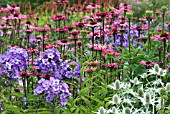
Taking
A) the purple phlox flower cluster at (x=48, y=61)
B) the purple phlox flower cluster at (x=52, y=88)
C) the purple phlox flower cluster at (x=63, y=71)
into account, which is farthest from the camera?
the purple phlox flower cluster at (x=63, y=71)

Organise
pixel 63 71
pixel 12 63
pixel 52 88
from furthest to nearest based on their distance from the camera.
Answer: pixel 63 71
pixel 12 63
pixel 52 88

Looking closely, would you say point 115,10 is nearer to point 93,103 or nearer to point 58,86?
point 93,103

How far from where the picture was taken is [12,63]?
347 centimetres

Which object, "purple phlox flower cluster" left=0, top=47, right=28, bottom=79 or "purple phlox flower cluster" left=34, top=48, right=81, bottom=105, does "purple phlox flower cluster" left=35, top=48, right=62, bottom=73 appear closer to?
"purple phlox flower cluster" left=34, top=48, right=81, bottom=105

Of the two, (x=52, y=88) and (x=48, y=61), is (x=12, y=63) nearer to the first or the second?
(x=48, y=61)

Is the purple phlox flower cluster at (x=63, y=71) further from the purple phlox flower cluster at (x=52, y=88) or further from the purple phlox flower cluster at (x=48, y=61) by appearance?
the purple phlox flower cluster at (x=52, y=88)

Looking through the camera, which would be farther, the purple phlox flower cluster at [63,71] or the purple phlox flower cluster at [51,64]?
the purple phlox flower cluster at [63,71]

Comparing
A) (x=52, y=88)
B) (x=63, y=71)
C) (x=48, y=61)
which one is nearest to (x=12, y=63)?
(x=48, y=61)

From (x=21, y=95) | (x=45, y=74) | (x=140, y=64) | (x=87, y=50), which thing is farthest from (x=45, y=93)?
(x=87, y=50)

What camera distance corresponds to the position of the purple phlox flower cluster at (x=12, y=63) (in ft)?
11.4

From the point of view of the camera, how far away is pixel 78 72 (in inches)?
154

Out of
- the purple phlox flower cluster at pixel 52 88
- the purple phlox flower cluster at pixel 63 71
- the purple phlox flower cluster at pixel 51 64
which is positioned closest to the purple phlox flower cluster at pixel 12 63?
the purple phlox flower cluster at pixel 51 64

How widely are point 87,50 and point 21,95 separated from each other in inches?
64.2

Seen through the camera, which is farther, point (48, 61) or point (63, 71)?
point (63, 71)
